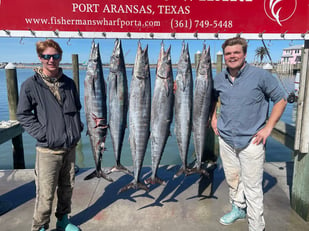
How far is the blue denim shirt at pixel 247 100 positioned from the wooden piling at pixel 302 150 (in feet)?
1.88

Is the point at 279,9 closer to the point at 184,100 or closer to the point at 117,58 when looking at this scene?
the point at 184,100

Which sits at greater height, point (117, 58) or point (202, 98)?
point (117, 58)

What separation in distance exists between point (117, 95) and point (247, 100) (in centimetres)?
140

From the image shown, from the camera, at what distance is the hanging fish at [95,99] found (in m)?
2.73

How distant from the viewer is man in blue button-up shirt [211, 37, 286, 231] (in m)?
2.50

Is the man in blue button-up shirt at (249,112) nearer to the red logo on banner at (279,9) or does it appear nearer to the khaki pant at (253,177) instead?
the khaki pant at (253,177)

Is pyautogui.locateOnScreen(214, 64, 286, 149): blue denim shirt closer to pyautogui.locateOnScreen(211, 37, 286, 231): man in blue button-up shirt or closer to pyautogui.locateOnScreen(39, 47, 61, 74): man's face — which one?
pyautogui.locateOnScreen(211, 37, 286, 231): man in blue button-up shirt

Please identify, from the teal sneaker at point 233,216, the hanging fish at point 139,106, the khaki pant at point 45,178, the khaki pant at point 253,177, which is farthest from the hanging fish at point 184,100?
the khaki pant at point 45,178

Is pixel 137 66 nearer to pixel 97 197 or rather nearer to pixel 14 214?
pixel 97 197

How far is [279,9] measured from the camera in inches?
111

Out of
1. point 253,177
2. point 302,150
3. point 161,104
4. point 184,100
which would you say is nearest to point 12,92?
point 161,104

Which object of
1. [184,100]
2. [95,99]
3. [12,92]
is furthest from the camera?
[12,92]

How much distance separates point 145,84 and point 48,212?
5.65ft

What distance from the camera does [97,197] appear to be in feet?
12.5
